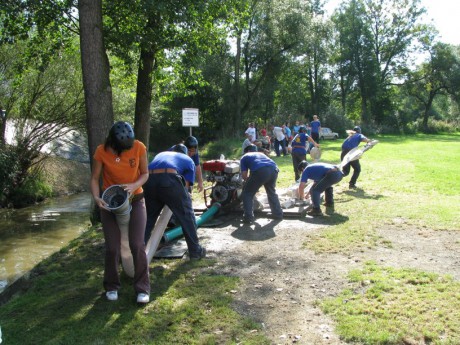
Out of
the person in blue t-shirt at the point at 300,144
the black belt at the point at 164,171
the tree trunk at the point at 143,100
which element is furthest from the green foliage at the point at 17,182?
the black belt at the point at 164,171

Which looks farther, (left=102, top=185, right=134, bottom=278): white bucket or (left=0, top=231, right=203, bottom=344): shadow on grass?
(left=102, top=185, right=134, bottom=278): white bucket

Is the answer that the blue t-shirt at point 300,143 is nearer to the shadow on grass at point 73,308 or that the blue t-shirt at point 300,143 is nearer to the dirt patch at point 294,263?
the dirt patch at point 294,263

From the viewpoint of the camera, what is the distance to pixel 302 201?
31.4ft

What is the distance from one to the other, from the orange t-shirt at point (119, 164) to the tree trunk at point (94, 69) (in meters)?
3.11

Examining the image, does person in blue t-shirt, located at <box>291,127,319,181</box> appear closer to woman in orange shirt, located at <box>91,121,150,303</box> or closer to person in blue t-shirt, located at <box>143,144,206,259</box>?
person in blue t-shirt, located at <box>143,144,206,259</box>

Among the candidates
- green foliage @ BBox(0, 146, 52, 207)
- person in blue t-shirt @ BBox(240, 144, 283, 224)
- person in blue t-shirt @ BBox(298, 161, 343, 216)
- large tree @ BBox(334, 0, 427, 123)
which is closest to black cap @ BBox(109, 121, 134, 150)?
person in blue t-shirt @ BBox(240, 144, 283, 224)

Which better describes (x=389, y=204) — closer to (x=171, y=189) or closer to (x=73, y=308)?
(x=171, y=189)

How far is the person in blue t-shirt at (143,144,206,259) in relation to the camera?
19.0 feet

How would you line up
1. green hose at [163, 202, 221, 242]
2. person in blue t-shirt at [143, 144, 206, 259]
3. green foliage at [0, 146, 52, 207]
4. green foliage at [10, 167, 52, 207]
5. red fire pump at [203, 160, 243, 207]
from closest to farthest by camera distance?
person in blue t-shirt at [143, 144, 206, 259], green hose at [163, 202, 221, 242], red fire pump at [203, 160, 243, 207], green foliage at [0, 146, 52, 207], green foliage at [10, 167, 52, 207]

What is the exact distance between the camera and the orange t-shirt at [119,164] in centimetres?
469

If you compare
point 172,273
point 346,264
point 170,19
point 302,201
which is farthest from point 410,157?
point 172,273

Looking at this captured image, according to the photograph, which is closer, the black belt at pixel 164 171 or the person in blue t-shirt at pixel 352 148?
the black belt at pixel 164 171

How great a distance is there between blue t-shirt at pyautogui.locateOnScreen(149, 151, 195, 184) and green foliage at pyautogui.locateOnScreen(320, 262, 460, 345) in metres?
2.42

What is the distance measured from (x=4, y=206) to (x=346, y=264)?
14.2m
